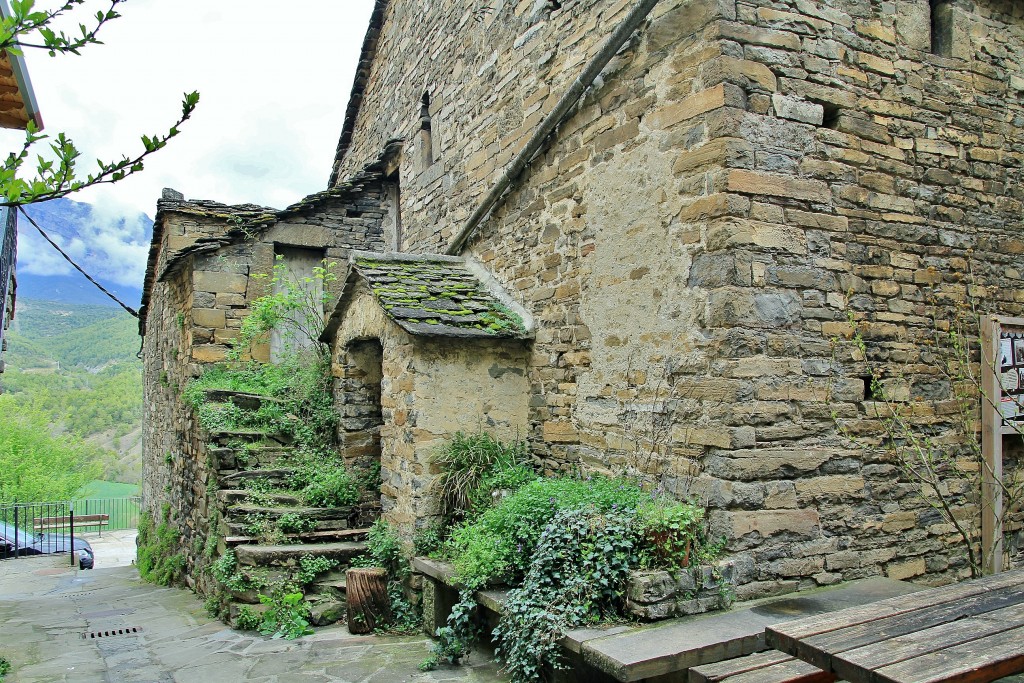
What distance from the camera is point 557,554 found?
13.5ft

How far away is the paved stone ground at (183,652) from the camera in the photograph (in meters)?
4.60

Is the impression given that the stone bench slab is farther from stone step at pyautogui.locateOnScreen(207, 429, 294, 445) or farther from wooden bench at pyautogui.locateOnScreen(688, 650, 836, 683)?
stone step at pyautogui.locateOnScreen(207, 429, 294, 445)

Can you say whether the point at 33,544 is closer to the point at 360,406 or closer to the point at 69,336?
the point at 360,406

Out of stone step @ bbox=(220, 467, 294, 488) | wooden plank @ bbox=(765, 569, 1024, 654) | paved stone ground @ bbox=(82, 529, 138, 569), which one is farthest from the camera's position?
paved stone ground @ bbox=(82, 529, 138, 569)

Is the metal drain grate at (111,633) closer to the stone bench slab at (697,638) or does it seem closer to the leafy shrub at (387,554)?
the leafy shrub at (387,554)

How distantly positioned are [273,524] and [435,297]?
2.50 metres

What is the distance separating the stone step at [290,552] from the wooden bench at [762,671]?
3597mm

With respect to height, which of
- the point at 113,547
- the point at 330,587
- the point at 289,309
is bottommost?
the point at 113,547

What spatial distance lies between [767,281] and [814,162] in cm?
85

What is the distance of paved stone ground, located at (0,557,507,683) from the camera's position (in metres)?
4.60

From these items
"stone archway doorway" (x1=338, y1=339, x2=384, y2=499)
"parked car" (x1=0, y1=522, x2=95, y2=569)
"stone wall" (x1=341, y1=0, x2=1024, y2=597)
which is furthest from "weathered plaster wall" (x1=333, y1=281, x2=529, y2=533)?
"parked car" (x1=0, y1=522, x2=95, y2=569)

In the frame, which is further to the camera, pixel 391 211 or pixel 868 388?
pixel 391 211

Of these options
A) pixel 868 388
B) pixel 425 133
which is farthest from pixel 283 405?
pixel 868 388

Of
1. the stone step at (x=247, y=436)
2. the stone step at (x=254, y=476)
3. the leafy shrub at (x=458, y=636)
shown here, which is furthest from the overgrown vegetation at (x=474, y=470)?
the stone step at (x=247, y=436)
